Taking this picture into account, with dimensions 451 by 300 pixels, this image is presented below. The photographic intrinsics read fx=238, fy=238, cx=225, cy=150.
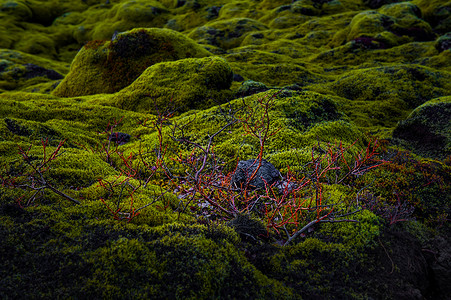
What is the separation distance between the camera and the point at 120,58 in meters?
18.1

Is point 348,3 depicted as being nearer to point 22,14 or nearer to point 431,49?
point 431,49

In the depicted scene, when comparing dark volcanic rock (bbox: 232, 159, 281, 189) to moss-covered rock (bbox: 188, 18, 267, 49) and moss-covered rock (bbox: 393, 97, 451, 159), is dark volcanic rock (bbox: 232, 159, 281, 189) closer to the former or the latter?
moss-covered rock (bbox: 393, 97, 451, 159)

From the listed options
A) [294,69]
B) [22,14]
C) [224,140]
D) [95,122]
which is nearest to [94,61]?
[95,122]

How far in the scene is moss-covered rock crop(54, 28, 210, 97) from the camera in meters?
17.5

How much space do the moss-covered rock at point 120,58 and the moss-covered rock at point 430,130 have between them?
15604 mm

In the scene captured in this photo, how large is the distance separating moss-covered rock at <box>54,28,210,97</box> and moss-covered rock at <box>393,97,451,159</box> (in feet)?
51.2

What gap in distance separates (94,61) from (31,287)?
20.0 meters

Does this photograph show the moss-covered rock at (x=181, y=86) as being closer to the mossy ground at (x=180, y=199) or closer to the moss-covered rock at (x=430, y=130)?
the mossy ground at (x=180, y=199)

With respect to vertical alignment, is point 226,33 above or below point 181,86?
below

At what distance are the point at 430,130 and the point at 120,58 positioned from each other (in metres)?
19.7

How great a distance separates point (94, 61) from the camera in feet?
62.2

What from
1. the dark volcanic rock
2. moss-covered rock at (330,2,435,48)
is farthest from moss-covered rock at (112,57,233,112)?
moss-covered rock at (330,2,435,48)

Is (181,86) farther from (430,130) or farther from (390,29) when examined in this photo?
(390,29)

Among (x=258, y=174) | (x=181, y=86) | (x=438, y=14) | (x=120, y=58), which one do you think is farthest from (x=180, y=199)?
(x=438, y=14)
